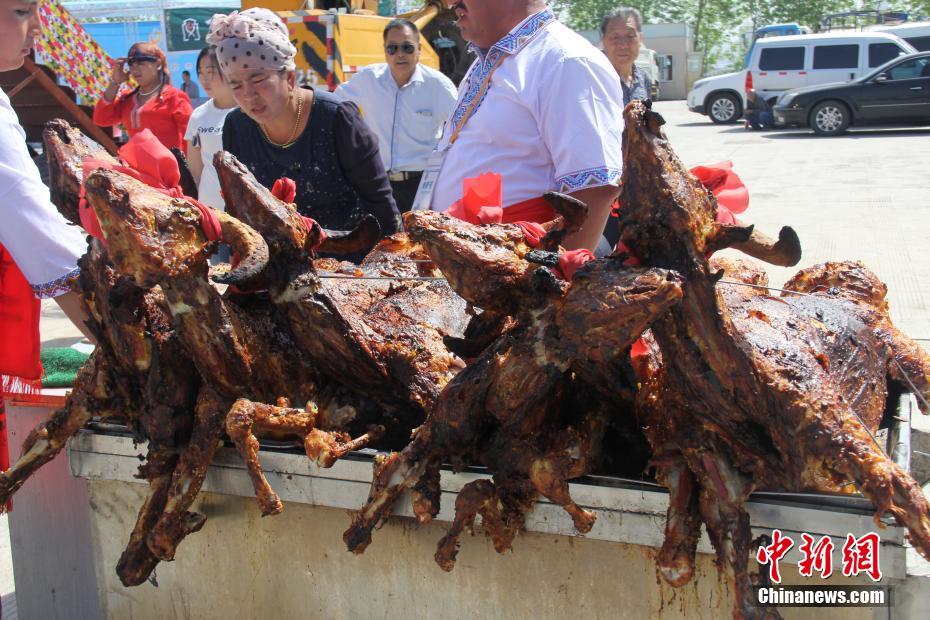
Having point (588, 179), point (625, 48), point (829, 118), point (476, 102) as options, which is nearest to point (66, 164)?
point (476, 102)

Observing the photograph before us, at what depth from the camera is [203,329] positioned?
236 centimetres

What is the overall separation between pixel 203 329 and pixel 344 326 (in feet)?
1.24

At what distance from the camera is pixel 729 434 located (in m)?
1.95

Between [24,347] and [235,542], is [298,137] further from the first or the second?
[235,542]

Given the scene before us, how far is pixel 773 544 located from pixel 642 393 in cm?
45

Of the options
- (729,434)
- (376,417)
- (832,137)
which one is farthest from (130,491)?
(832,137)

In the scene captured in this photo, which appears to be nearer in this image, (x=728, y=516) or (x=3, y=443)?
(x=728, y=516)

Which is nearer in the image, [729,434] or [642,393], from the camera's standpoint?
[729,434]

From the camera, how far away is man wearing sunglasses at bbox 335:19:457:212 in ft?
19.9

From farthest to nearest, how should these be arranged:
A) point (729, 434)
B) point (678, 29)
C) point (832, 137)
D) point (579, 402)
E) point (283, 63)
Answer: point (678, 29) < point (832, 137) < point (283, 63) < point (579, 402) < point (729, 434)

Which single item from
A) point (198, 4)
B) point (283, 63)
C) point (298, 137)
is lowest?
point (298, 137)

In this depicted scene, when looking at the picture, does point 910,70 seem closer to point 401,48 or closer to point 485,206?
point 401,48

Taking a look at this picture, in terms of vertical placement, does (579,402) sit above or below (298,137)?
below

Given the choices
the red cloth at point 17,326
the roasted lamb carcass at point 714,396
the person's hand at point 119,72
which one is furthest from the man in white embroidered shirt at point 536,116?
the person's hand at point 119,72
